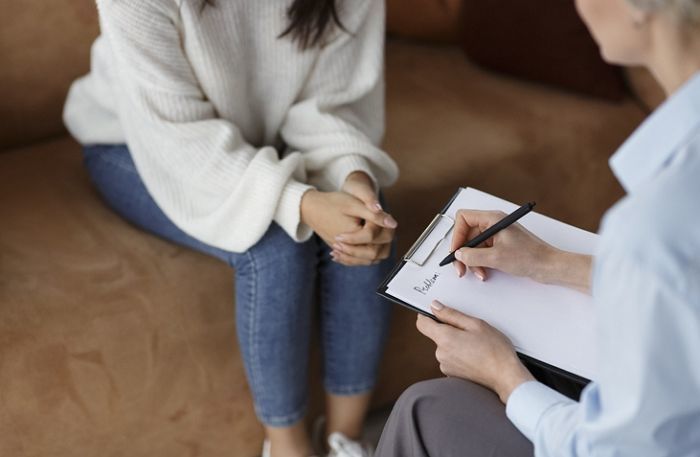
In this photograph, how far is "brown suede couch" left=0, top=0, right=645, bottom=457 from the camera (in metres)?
1.19

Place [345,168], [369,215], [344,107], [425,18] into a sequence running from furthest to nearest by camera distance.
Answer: [425,18]
[344,107]
[345,168]
[369,215]

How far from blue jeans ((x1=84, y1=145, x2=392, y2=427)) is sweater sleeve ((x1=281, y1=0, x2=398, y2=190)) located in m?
0.11

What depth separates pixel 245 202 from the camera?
1169 mm

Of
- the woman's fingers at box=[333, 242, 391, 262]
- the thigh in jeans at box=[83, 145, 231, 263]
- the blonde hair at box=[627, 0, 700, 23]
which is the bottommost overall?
the thigh in jeans at box=[83, 145, 231, 263]

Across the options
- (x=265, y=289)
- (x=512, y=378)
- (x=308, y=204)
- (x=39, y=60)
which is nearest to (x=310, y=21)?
(x=308, y=204)

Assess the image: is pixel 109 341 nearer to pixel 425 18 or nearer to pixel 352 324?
pixel 352 324

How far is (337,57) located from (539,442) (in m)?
0.65

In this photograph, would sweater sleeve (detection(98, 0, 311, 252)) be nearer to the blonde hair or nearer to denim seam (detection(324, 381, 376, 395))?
denim seam (detection(324, 381, 376, 395))

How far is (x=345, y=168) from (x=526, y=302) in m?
0.37

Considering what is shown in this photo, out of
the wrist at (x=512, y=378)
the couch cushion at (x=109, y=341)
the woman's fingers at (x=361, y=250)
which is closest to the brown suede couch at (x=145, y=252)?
the couch cushion at (x=109, y=341)

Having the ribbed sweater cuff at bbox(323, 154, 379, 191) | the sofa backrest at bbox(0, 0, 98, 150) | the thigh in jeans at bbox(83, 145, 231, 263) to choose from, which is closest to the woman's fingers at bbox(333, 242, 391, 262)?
the ribbed sweater cuff at bbox(323, 154, 379, 191)

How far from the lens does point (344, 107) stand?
4.31ft

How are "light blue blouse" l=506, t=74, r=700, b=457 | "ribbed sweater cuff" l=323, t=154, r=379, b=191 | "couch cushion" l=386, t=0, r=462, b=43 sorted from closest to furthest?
"light blue blouse" l=506, t=74, r=700, b=457 → "ribbed sweater cuff" l=323, t=154, r=379, b=191 → "couch cushion" l=386, t=0, r=462, b=43

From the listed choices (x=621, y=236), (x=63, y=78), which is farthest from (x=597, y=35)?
(x=63, y=78)
